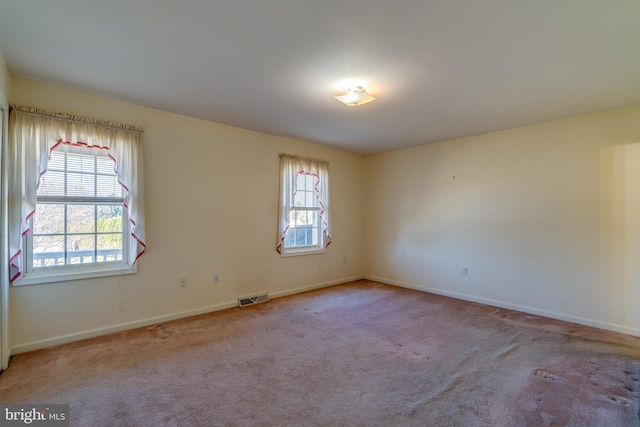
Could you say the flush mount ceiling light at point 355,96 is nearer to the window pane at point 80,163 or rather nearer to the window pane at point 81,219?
the window pane at point 80,163

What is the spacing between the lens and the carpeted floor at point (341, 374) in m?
1.92

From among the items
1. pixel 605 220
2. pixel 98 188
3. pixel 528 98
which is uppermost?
pixel 528 98

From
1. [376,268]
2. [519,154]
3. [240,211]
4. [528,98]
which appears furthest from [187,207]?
[519,154]

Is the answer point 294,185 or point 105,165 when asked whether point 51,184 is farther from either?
point 294,185

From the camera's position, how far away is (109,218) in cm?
322

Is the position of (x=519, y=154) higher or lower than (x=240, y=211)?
higher

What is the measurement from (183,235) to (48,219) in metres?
1.26

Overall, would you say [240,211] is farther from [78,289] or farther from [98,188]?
[78,289]

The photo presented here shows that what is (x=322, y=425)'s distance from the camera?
181cm

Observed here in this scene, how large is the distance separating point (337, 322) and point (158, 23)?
332cm

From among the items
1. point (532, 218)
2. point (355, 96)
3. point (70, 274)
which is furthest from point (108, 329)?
point (532, 218)

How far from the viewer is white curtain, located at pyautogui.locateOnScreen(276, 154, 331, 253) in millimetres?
4648

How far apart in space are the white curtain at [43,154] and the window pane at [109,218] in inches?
5.9

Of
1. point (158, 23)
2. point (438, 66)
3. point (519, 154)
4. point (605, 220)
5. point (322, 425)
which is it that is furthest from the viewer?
point (519, 154)
